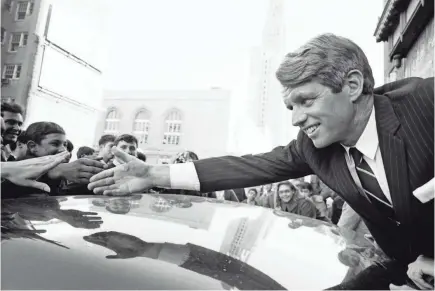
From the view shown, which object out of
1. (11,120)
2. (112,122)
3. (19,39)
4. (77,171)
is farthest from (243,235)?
(112,122)

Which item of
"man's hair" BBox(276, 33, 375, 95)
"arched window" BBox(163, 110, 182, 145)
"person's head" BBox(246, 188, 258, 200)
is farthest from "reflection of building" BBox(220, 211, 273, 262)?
"arched window" BBox(163, 110, 182, 145)

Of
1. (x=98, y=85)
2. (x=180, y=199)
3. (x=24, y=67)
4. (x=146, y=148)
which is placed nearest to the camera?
(x=180, y=199)

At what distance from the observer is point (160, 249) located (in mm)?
708

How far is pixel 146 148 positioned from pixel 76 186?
39003 mm

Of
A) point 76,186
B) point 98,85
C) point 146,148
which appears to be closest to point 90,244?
point 76,186

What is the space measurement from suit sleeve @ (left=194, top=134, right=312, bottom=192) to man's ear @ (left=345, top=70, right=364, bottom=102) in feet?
0.90

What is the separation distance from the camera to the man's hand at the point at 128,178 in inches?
48.9

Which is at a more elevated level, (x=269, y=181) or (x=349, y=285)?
(x=269, y=181)

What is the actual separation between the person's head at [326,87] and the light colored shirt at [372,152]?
0.02 meters

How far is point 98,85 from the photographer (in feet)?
78.3

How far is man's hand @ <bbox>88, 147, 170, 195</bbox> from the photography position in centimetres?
124

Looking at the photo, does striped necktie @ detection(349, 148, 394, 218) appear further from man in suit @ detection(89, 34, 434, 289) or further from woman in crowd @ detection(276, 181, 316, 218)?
woman in crowd @ detection(276, 181, 316, 218)

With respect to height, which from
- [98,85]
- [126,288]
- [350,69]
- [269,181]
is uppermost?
[98,85]

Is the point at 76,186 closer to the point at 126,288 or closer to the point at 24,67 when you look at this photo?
the point at 126,288
